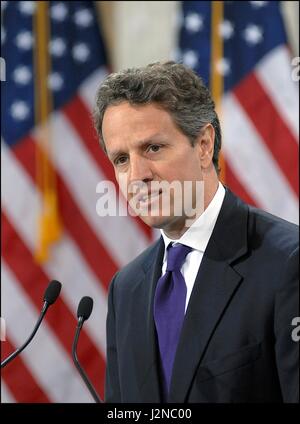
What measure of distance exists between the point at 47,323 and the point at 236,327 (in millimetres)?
1427

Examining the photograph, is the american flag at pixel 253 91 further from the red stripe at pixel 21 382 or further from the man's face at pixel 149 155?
the man's face at pixel 149 155

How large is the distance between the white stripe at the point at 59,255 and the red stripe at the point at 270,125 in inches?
27.6

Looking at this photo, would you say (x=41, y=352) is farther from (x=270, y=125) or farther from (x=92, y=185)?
(x=270, y=125)

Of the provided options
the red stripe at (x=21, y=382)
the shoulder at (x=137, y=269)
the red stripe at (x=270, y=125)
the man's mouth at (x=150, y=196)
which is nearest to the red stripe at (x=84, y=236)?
the red stripe at (x=21, y=382)

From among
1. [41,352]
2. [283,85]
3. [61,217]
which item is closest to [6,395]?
[41,352]

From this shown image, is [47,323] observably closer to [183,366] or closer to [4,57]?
[4,57]

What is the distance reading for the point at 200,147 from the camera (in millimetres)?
1037

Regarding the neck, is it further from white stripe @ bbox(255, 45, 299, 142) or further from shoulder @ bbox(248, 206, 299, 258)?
white stripe @ bbox(255, 45, 299, 142)

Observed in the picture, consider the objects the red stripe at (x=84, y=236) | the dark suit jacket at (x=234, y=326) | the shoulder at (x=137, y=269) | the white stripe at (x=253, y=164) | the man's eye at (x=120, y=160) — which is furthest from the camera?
the red stripe at (x=84, y=236)

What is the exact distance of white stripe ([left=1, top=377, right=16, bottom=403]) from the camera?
7.36 ft

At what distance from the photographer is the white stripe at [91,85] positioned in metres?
2.28

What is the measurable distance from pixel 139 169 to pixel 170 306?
0.20m

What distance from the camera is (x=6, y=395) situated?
2246 millimetres

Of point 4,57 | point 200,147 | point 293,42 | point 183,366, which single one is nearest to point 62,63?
point 4,57
